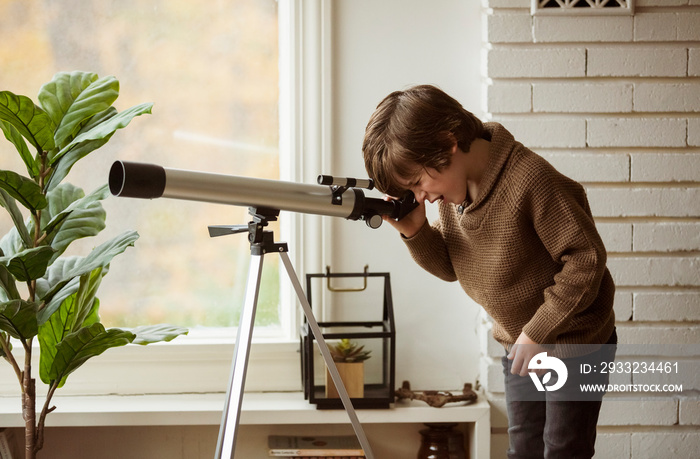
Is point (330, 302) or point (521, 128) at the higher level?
point (521, 128)

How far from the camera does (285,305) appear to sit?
7.34 ft

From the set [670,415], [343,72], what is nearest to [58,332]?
[343,72]

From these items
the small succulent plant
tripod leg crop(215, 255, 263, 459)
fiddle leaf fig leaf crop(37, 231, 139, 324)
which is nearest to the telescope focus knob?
tripod leg crop(215, 255, 263, 459)

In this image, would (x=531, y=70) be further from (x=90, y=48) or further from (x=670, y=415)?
(x=90, y=48)

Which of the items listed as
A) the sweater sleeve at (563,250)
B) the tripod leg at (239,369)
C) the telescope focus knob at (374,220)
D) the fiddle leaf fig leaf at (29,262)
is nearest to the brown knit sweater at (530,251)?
the sweater sleeve at (563,250)

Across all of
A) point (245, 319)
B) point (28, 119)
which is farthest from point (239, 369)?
point (28, 119)

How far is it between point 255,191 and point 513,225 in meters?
0.49

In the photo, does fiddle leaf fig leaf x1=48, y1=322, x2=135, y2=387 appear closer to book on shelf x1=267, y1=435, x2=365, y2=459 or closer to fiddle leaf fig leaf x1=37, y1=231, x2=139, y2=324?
fiddle leaf fig leaf x1=37, y1=231, x2=139, y2=324

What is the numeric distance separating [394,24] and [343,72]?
0.21m

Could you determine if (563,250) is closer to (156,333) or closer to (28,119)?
(156,333)

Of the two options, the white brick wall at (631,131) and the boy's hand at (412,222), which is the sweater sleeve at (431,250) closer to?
the boy's hand at (412,222)

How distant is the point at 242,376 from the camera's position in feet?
4.12

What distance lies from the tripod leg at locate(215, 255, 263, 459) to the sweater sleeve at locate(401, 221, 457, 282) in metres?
0.37

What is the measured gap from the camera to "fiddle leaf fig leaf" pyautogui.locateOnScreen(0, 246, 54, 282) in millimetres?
1557
